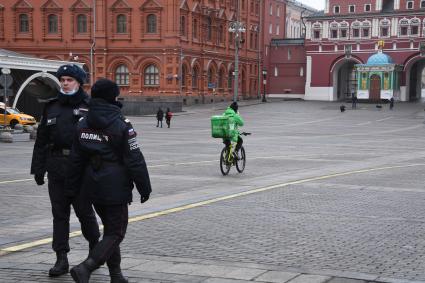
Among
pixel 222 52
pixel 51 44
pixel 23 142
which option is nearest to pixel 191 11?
pixel 222 52

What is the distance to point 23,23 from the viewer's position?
69.8m

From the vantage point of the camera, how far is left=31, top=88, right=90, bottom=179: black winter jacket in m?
6.50

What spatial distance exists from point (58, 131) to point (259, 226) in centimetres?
370

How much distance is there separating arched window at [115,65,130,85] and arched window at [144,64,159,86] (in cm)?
214

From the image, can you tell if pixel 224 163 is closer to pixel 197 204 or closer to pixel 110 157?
pixel 197 204

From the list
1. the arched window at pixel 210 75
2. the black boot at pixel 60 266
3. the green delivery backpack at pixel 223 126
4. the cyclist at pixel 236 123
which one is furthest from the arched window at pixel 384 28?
the black boot at pixel 60 266

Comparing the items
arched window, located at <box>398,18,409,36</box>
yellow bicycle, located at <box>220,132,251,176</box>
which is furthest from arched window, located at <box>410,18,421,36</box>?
yellow bicycle, located at <box>220,132,251,176</box>

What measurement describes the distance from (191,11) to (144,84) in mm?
9847

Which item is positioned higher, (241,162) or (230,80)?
(230,80)

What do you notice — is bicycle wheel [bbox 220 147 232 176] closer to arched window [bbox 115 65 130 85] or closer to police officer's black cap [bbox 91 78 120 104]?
police officer's black cap [bbox 91 78 120 104]

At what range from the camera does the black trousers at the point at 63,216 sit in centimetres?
642

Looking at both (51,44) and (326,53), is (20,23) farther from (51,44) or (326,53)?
(326,53)

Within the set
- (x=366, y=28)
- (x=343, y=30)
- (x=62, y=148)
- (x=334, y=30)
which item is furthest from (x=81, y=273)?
(x=334, y=30)

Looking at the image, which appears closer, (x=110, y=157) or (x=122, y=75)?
(x=110, y=157)
